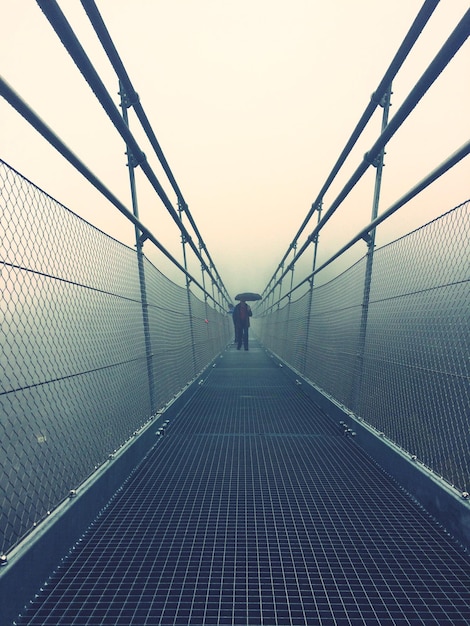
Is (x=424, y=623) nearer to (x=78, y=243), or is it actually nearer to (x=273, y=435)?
(x=273, y=435)

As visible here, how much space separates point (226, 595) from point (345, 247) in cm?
226

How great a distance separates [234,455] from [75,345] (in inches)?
43.7

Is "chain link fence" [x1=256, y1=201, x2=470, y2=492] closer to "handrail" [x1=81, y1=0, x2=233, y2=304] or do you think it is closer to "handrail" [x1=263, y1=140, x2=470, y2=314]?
"handrail" [x1=263, y1=140, x2=470, y2=314]

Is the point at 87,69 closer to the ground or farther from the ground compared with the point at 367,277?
farther from the ground

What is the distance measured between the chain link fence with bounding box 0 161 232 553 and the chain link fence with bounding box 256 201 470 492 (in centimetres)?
140

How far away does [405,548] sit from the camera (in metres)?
1.26

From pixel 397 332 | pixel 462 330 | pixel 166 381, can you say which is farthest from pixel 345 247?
pixel 166 381

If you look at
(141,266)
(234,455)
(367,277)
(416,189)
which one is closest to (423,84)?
(416,189)

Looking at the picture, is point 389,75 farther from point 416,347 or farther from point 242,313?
point 242,313

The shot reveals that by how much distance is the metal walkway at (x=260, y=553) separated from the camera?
1.00m

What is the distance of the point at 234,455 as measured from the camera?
2176mm

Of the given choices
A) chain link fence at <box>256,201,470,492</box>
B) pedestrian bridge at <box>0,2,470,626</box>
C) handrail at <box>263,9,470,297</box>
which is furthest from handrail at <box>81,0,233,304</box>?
chain link fence at <box>256,201,470,492</box>

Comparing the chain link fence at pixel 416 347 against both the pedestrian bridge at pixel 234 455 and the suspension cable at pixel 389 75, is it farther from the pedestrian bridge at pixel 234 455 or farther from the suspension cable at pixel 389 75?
the suspension cable at pixel 389 75

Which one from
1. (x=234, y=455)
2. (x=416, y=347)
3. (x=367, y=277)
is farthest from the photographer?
(x=367, y=277)
